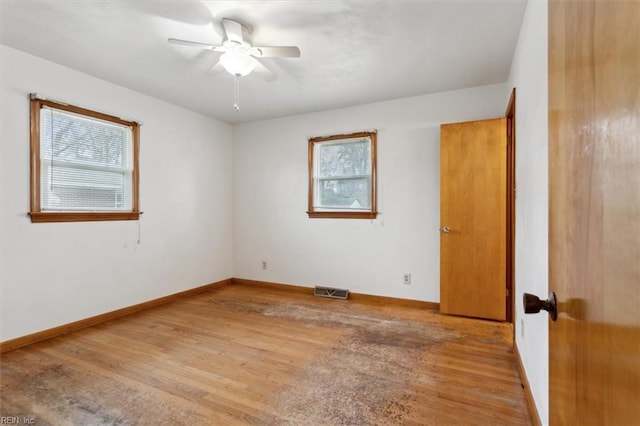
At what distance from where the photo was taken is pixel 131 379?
216cm

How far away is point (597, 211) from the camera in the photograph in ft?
1.74

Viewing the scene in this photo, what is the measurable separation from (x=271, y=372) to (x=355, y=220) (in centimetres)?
232

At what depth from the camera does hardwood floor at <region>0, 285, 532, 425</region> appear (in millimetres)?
1809

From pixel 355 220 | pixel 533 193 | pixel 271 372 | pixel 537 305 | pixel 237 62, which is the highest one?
pixel 237 62

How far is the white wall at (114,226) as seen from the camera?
2.65 metres

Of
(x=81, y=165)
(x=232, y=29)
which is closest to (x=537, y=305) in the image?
(x=232, y=29)

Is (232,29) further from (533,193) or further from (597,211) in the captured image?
(597,211)

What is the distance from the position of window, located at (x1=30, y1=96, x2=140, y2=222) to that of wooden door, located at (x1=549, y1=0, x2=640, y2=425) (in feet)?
12.2

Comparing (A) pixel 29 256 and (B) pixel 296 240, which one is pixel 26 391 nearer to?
(A) pixel 29 256

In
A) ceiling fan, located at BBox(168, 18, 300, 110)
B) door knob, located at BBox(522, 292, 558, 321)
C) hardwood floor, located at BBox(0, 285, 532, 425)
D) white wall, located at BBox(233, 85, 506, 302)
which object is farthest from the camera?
white wall, located at BBox(233, 85, 506, 302)

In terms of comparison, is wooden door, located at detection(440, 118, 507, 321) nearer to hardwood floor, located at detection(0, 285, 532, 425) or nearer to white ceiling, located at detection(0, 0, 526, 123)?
hardwood floor, located at detection(0, 285, 532, 425)

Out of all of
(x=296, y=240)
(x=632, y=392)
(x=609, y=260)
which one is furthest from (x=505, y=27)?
(x=296, y=240)

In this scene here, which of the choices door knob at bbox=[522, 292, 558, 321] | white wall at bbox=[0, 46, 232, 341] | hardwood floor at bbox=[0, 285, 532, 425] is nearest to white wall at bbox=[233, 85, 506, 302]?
white wall at bbox=[0, 46, 232, 341]

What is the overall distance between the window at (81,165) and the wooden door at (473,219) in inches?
140
